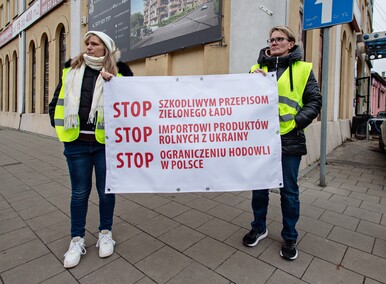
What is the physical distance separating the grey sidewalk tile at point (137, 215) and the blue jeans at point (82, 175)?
2.39ft

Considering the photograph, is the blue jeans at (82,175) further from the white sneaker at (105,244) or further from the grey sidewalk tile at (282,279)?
the grey sidewalk tile at (282,279)

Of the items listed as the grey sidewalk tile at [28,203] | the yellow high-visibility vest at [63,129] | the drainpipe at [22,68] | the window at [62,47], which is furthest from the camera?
the drainpipe at [22,68]

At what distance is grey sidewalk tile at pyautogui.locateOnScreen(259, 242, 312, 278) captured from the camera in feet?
7.41

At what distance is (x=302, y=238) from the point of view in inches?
110

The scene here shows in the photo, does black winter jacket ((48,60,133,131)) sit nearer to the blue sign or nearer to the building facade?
the building facade

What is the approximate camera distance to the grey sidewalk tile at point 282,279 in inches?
83.0

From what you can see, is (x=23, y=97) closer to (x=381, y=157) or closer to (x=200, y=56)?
(x=200, y=56)

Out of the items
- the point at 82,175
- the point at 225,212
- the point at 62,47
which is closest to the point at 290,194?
the point at 225,212

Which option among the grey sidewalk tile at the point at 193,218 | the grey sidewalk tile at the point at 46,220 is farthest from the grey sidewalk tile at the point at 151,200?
the grey sidewalk tile at the point at 46,220

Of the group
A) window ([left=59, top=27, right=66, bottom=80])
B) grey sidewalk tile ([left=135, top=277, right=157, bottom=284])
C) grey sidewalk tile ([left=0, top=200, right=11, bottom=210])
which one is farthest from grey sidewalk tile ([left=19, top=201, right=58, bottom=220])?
window ([left=59, top=27, right=66, bottom=80])

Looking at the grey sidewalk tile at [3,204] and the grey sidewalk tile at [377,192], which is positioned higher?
the grey sidewalk tile at [377,192]

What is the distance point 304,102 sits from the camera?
2.34 meters

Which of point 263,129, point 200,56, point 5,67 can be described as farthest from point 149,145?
point 5,67

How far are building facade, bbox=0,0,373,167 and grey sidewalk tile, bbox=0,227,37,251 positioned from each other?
3940mm
